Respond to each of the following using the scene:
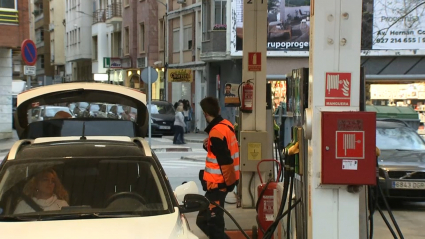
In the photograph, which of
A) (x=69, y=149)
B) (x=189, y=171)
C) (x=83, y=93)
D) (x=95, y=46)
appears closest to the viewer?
(x=69, y=149)

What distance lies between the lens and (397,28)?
3017 centimetres

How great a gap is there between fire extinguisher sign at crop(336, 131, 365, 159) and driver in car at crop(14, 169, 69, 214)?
7.40 feet

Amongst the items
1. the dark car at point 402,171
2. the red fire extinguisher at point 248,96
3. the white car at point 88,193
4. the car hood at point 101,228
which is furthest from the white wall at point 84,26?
the car hood at point 101,228

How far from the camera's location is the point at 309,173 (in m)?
5.19

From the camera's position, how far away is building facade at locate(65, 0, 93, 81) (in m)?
59.0

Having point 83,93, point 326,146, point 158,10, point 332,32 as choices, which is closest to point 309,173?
point 326,146

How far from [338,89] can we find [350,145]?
1.63 ft

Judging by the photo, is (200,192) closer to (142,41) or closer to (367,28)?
(367,28)

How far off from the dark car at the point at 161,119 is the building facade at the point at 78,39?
1063 inches

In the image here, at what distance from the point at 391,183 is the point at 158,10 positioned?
33520mm

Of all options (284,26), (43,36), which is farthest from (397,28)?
(43,36)

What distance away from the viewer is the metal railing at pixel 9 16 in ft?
85.9

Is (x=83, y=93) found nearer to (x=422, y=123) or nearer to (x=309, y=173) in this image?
Answer: (x=309, y=173)

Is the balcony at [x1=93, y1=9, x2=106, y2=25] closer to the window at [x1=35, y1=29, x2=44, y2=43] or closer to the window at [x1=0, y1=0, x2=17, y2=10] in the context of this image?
the window at [x1=35, y1=29, x2=44, y2=43]
